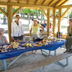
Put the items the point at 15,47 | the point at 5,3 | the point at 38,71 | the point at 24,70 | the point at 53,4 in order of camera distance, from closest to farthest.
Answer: the point at 24,70 → the point at 15,47 → the point at 38,71 → the point at 5,3 → the point at 53,4

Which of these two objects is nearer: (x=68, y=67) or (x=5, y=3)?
(x=68, y=67)

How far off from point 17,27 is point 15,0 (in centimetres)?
208

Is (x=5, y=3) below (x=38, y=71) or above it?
above

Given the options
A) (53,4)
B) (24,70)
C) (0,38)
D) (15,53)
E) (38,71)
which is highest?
(53,4)

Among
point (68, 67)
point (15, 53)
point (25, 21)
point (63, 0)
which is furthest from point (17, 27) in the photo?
point (25, 21)

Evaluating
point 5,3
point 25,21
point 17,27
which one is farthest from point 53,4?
point 25,21

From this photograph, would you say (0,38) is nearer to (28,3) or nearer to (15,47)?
(15,47)

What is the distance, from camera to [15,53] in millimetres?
2266

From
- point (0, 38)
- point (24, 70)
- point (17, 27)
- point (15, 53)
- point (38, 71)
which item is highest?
point (17, 27)

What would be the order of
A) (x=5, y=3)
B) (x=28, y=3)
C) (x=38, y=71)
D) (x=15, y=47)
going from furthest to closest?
(x=28, y=3)
(x=5, y=3)
(x=38, y=71)
(x=15, y=47)

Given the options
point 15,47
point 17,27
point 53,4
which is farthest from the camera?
point 53,4

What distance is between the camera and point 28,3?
4980 millimetres

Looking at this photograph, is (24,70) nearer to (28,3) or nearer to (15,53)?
(15,53)

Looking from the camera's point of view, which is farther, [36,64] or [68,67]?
[68,67]
